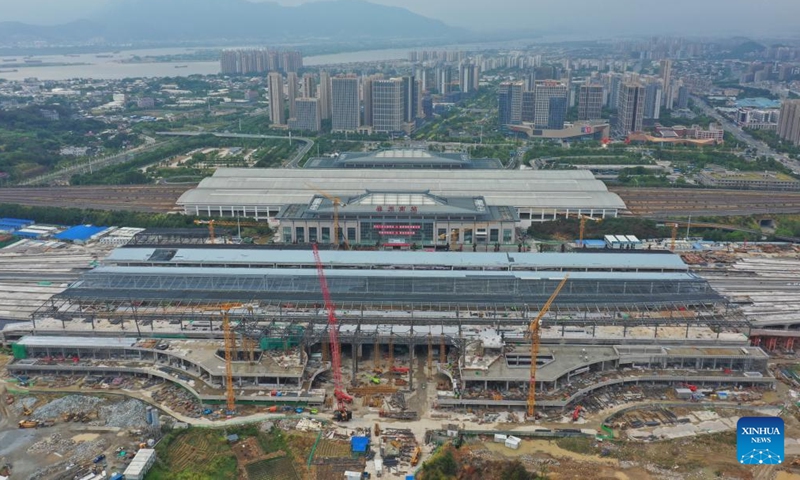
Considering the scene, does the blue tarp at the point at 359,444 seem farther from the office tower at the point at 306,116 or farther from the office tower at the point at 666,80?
the office tower at the point at 666,80

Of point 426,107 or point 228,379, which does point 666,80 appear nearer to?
point 426,107

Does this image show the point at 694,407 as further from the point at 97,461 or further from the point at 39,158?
the point at 39,158

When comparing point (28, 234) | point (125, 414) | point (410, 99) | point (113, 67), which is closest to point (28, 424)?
point (125, 414)

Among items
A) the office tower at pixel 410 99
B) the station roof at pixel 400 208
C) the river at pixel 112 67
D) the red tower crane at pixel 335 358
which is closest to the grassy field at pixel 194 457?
the red tower crane at pixel 335 358

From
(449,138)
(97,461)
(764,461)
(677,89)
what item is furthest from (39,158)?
(677,89)

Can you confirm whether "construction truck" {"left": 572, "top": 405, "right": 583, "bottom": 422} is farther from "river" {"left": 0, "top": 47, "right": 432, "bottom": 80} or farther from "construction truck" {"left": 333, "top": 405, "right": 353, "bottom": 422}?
"river" {"left": 0, "top": 47, "right": 432, "bottom": 80}

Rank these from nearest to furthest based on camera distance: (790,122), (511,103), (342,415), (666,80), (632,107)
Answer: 1. (342,415)
2. (790,122)
3. (632,107)
4. (511,103)
5. (666,80)

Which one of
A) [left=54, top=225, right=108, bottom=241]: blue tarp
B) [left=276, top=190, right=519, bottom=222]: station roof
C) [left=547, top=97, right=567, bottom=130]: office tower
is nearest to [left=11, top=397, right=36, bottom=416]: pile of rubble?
[left=276, top=190, right=519, bottom=222]: station roof
